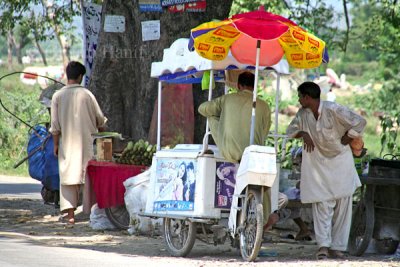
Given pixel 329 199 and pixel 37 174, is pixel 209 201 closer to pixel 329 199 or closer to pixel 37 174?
pixel 329 199

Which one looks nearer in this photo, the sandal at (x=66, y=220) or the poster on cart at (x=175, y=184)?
the poster on cart at (x=175, y=184)

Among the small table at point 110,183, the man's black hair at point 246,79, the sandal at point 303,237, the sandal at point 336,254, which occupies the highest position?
the man's black hair at point 246,79

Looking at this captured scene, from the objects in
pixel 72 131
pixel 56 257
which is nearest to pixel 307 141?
pixel 56 257

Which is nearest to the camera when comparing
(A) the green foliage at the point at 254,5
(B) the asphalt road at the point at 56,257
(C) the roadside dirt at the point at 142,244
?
(B) the asphalt road at the point at 56,257

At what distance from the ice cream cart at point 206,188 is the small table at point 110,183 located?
185 cm

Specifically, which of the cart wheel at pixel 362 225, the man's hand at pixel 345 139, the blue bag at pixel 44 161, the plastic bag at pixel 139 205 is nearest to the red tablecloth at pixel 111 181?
the plastic bag at pixel 139 205

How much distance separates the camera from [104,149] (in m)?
13.2

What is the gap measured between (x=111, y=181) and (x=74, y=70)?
5.26 ft

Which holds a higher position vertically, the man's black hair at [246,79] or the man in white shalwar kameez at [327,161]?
the man's black hair at [246,79]

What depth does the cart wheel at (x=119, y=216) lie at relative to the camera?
42.9ft

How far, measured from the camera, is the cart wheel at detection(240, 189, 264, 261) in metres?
9.54

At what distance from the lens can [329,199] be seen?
34.6ft

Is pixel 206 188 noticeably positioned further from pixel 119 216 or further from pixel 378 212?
pixel 119 216

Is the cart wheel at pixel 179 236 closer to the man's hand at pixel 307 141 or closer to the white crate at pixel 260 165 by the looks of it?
the white crate at pixel 260 165
